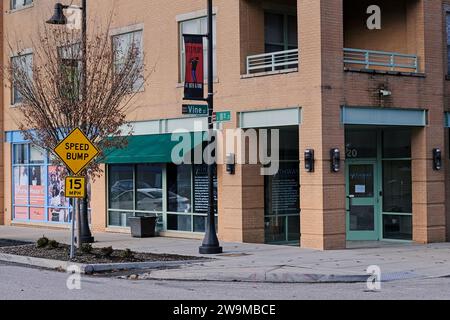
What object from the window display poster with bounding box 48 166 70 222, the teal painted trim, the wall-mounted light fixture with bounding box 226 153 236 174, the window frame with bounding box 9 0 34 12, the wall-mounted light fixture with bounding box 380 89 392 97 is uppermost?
the window frame with bounding box 9 0 34 12

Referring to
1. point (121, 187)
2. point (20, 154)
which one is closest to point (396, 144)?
point (121, 187)

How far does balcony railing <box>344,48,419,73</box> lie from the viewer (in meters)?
19.2

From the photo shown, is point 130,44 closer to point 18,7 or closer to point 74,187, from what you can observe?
point 74,187

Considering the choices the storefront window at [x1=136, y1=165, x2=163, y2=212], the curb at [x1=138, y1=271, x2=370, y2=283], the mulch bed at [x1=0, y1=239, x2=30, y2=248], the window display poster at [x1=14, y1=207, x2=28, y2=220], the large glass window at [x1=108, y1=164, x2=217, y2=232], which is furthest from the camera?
the window display poster at [x1=14, y1=207, x2=28, y2=220]

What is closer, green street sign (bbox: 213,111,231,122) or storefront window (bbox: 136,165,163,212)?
green street sign (bbox: 213,111,231,122)

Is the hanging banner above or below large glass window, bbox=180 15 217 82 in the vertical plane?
below

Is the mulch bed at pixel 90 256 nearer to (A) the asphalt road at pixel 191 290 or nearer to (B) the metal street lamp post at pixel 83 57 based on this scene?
(B) the metal street lamp post at pixel 83 57

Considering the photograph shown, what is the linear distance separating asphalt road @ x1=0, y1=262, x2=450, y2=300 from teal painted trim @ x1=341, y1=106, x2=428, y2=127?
5859 millimetres

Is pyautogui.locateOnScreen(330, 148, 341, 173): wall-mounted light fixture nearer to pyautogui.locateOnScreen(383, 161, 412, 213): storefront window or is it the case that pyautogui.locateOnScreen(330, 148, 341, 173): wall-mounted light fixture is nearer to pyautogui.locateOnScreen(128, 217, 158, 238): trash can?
pyautogui.locateOnScreen(383, 161, 412, 213): storefront window

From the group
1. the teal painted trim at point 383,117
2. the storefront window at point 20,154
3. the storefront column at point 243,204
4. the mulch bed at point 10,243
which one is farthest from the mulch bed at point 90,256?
the storefront window at point 20,154

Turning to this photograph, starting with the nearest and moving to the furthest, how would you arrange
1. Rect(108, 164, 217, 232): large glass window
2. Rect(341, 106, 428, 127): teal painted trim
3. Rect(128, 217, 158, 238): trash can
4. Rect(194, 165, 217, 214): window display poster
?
Rect(341, 106, 428, 127): teal painted trim
Rect(194, 165, 217, 214): window display poster
Rect(108, 164, 217, 232): large glass window
Rect(128, 217, 158, 238): trash can

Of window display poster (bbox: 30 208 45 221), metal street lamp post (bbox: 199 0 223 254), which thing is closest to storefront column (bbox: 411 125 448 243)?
metal street lamp post (bbox: 199 0 223 254)
